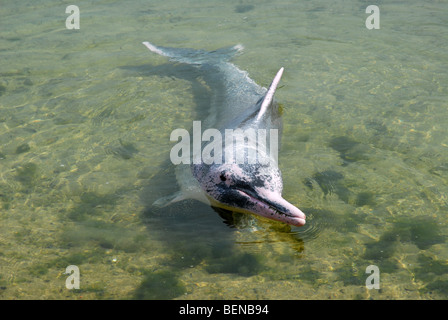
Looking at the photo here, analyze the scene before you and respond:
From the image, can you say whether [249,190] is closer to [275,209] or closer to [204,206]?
[275,209]

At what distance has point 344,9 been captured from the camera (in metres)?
12.5

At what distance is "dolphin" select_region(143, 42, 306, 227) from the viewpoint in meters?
4.27

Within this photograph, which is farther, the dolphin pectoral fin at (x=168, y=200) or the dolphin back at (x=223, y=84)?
the dolphin back at (x=223, y=84)

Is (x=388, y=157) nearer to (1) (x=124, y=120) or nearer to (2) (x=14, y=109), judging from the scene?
(1) (x=124, y=120)

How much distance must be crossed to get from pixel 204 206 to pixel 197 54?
5167 millimetres

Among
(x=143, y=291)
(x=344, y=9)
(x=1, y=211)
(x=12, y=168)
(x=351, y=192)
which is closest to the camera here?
(x=143, y=291)

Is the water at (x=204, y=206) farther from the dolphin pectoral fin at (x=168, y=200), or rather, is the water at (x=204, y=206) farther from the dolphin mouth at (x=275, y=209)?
the dolphin mouth at (x=275, y=209)

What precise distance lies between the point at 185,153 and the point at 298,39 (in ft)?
18.8

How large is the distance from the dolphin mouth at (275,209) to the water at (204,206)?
23 cm

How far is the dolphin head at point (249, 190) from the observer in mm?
4133

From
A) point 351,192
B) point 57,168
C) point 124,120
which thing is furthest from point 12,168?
point 351,192

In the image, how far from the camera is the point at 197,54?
29.8 ft

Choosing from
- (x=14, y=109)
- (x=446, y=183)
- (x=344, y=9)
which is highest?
(x=344, y=9)

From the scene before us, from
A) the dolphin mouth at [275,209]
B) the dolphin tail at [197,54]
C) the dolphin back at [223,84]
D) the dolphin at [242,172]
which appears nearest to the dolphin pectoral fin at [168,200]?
the dolphin at [242,172]
